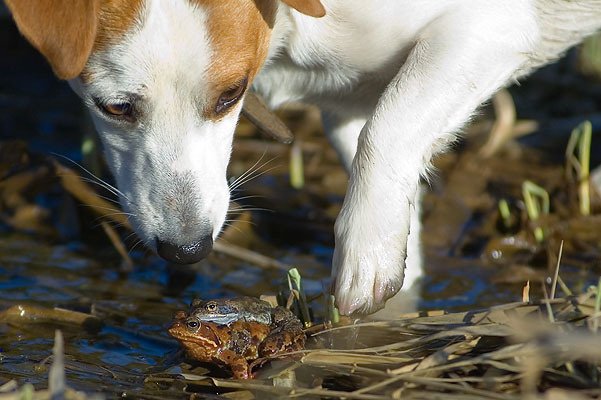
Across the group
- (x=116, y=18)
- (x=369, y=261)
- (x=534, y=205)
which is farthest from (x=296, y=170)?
(x=116, y=18)

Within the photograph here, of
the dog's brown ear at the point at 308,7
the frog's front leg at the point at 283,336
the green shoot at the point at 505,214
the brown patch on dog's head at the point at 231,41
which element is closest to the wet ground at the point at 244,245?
the green shoot at the point at 505,214

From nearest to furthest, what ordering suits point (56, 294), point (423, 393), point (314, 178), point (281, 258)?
point (423, 393) < point (56, 294) < point (281, 258) < point (314, 178)

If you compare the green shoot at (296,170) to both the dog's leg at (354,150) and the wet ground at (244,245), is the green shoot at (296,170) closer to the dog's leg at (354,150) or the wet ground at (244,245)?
the wet ground at (244,245)

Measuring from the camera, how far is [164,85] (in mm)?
3293

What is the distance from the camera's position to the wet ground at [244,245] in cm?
368

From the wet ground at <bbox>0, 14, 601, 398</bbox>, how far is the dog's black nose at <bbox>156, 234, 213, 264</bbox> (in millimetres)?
312

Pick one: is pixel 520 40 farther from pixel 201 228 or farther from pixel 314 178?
pixel 314 178

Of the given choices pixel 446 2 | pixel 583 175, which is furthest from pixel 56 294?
pixel 583 175

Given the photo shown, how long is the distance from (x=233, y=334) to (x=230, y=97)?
0.72 m

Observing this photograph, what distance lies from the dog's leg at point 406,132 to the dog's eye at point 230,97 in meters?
0.40

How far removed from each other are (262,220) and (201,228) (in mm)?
1680

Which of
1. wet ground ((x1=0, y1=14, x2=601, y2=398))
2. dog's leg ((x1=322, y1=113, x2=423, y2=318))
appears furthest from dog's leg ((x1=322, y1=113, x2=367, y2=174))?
wet ground ((x1=0, y1=14, x2=601, y2=398))

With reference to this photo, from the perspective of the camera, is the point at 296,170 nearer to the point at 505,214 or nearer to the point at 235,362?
the point at 505,214

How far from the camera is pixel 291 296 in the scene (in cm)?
350
